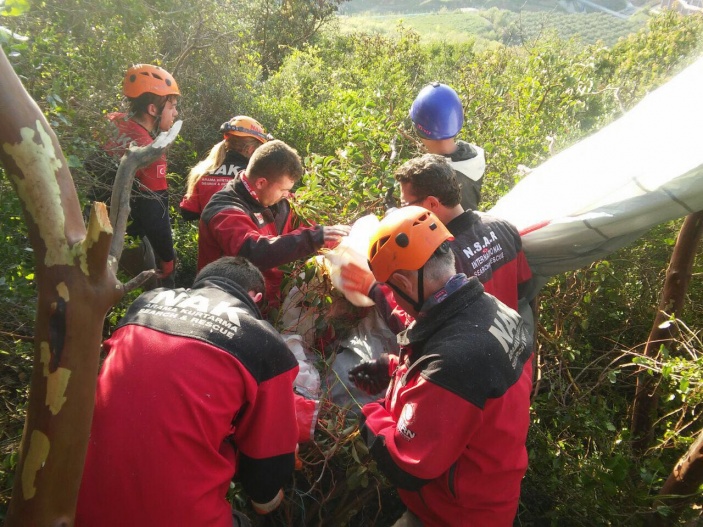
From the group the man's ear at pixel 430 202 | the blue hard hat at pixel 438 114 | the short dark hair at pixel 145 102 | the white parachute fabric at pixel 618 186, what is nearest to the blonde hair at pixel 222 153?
the short dark hair at pixel 145 102

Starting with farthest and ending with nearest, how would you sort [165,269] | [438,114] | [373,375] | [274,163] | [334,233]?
[165,269]
[438,114]
[274,163]
[334,233]
[373,375]

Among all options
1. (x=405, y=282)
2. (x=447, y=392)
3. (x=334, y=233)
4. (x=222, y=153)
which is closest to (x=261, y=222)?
(x=334, y=233)

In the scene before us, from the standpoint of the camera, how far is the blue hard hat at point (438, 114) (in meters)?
3.66

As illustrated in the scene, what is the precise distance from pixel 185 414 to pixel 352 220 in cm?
222

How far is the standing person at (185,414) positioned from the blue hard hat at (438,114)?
2233 mm

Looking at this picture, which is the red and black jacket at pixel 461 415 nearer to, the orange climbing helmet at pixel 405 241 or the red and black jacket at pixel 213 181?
the orange climbing helmet at pixel 405 241

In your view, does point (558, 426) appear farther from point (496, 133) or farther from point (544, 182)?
point (496, 133)

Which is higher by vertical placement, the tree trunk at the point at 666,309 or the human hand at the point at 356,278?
the human hand at the point at 356,278

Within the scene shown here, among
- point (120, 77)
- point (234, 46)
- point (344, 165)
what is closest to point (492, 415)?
point (344, 165)

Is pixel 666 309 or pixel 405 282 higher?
pixel 405 282

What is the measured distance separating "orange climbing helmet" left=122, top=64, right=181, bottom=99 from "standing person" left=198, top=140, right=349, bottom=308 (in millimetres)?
1588

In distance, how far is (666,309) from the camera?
3.19 m

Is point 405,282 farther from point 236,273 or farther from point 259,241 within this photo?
point 259,241

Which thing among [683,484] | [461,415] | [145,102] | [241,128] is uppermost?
[145,102]
